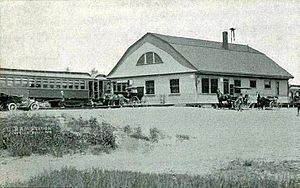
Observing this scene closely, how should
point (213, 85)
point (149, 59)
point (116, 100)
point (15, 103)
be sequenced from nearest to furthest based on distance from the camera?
point (15, 103) < point (213, 85) < point (116, 100) < point (149, 59)

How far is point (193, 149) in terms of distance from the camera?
7.35m

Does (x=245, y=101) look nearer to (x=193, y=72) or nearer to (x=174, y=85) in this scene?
(x=193, y=72)

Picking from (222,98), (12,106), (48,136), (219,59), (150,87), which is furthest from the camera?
(150,87)

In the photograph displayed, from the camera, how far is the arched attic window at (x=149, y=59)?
18.4m

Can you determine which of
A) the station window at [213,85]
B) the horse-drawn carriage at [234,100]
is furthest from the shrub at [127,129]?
the station window at [213,85]

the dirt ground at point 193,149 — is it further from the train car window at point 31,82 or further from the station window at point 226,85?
the station window at point 226,85

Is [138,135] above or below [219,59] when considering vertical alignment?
below

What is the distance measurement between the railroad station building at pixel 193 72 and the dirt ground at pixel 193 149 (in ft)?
8.33

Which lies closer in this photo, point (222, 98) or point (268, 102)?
point (222, 98)

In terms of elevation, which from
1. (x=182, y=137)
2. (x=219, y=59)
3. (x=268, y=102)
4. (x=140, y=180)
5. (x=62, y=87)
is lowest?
(x=140, y=180)

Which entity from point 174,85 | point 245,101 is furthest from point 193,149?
point 174,85

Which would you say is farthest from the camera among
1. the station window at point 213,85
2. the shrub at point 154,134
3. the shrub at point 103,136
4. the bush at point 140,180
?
the station window at point 213,85

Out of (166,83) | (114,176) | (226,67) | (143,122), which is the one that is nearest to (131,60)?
(166,83)

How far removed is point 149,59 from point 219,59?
5093mm
